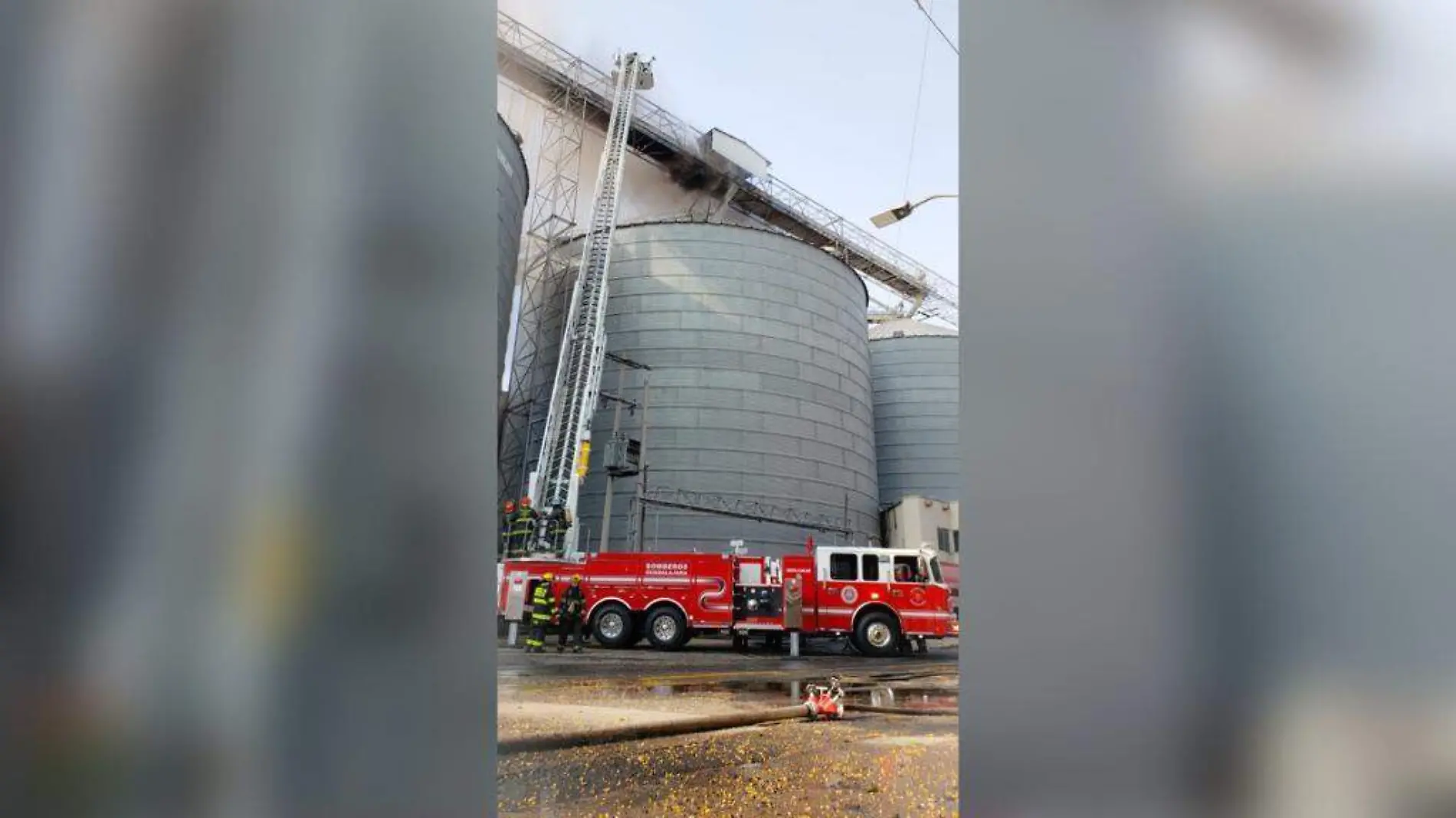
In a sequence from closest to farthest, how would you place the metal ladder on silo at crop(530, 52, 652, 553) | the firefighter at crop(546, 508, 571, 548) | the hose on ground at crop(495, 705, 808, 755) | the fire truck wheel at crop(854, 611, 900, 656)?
1. the hose on ground at crop(495, 705, 808, 755)
2. the fire truck wheel at crop(854, 611, 900, 656)
3. the firefighter at crop(546, 508, 571, 548)
4. the metal ladder on silo at crop(530, 52, 652, 553)

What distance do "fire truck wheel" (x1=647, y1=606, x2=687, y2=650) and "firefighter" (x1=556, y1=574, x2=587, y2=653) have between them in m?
1.07

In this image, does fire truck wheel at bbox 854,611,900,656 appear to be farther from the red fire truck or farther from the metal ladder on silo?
the metal ladder on silo

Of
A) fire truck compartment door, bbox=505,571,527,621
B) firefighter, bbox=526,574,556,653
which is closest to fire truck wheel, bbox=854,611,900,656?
firefighter, bbox=526,574,556,653

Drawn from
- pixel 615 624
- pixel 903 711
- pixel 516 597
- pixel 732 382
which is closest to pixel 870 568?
pixel 615 624

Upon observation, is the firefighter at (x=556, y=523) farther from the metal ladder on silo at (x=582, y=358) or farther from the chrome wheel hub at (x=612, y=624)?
the chrome wheel hub at (x=612, y=624)

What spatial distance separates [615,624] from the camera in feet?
44.1

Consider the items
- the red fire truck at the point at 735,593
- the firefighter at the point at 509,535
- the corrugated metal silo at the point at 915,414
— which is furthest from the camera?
the corrugated metal silo at the point at 915,414

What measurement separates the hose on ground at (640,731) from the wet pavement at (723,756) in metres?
0.12

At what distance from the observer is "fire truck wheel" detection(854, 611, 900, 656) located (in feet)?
42.5

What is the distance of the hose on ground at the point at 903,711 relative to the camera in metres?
5.72

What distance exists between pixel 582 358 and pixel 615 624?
753cm
